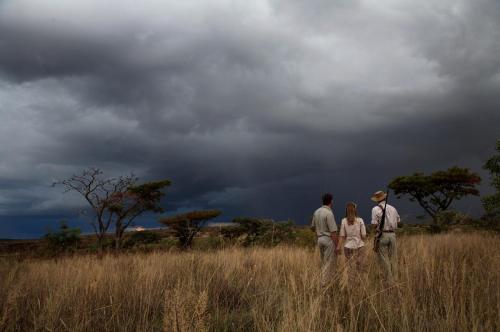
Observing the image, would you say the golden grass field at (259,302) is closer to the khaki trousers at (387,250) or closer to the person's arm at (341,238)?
the khaki trousers at (387,250)

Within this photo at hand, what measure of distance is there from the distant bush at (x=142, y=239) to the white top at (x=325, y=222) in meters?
19.3

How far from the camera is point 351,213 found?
8070 mm

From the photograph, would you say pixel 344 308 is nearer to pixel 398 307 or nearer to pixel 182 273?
pixel 398 307

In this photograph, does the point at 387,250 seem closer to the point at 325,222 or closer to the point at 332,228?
the point at 332,228

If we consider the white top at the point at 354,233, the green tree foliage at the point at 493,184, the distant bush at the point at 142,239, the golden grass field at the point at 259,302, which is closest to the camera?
the golden grass field at the point at 259,302

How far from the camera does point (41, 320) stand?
458cm

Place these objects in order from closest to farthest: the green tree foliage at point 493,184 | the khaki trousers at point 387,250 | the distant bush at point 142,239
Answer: the khaki trousers at point 387,250
the green tree foliage at point 493,184
the distant bush at point 142,239

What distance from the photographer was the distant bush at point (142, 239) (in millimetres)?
25891

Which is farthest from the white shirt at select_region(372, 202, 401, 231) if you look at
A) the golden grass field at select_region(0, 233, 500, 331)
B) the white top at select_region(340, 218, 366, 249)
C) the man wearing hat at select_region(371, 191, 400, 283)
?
the golden grass field at select_region(0, 233, 500, 331)

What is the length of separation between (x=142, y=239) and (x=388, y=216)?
68.5 ft

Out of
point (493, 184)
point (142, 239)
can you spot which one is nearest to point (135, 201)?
point (142, 239)

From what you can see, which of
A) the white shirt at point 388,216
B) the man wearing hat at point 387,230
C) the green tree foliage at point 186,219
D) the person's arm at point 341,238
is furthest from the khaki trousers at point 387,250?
the green tree foliage at point 186,219

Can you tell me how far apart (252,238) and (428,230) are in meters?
10.9

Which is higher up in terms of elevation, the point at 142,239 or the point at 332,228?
the point at 332,228
